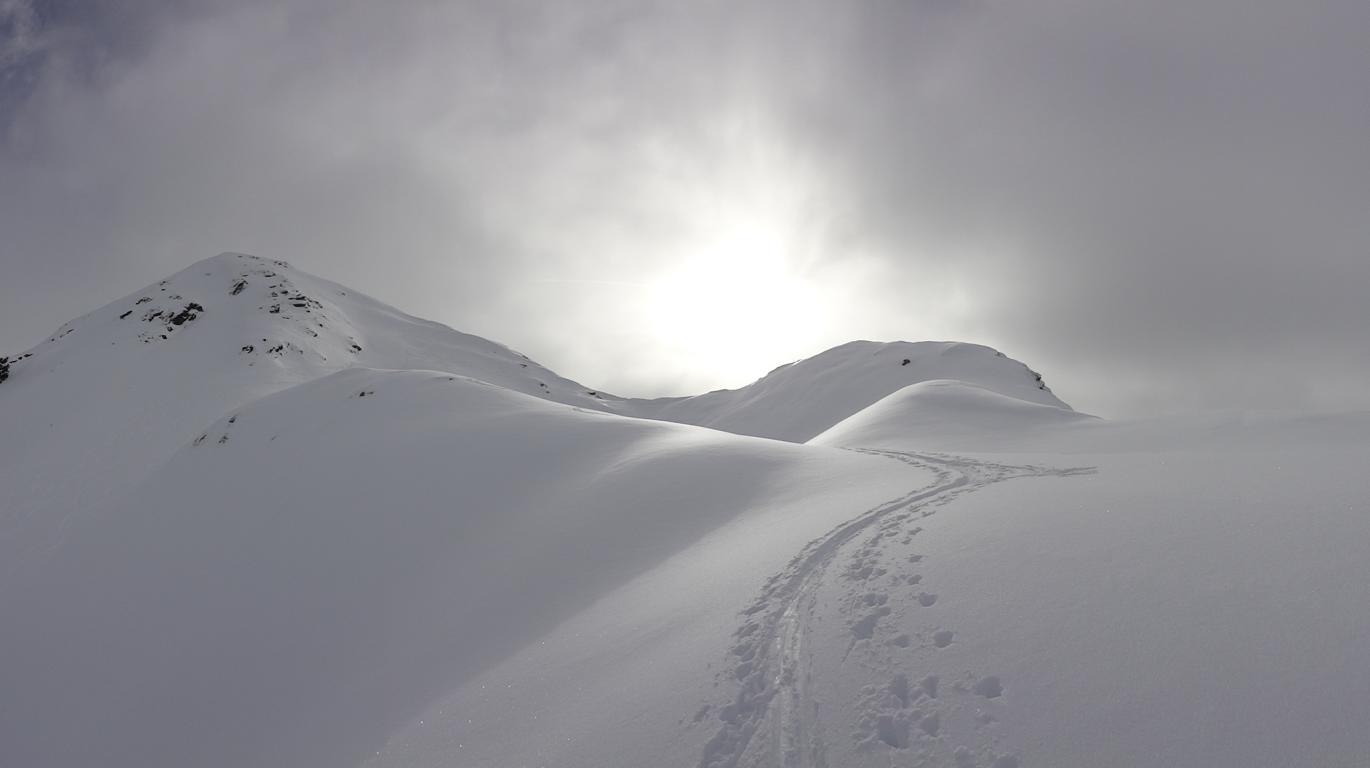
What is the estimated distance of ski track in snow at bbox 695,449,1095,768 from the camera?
522 centimetres

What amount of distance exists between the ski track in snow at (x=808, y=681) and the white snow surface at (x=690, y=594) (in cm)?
4

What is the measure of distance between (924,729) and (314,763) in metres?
→ 10.1

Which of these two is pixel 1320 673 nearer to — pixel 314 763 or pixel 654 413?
pixel 314 763

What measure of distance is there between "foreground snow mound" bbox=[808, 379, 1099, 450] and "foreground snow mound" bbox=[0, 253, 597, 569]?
35.8m

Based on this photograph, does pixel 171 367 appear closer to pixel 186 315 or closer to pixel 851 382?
pixel 186 315

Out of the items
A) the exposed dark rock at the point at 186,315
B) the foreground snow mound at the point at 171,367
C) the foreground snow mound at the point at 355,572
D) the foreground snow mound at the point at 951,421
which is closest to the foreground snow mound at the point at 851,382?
the foreground snow mound at the point at 171,367

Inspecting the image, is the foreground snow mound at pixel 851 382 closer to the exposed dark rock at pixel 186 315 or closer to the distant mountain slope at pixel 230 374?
the distant mountain slope at pixel 230 374

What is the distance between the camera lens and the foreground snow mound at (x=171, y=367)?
111ft

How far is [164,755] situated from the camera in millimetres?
12055

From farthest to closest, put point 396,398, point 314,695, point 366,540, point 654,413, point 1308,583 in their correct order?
point 654,413, point 396,398, point 366,540, point 314,695, point 1308,583

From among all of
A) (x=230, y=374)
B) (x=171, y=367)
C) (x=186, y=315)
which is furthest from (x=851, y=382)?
(x=186, y=315)

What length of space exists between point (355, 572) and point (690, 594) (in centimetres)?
1072

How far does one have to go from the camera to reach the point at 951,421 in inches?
1022

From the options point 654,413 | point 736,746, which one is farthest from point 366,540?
point 654,413
